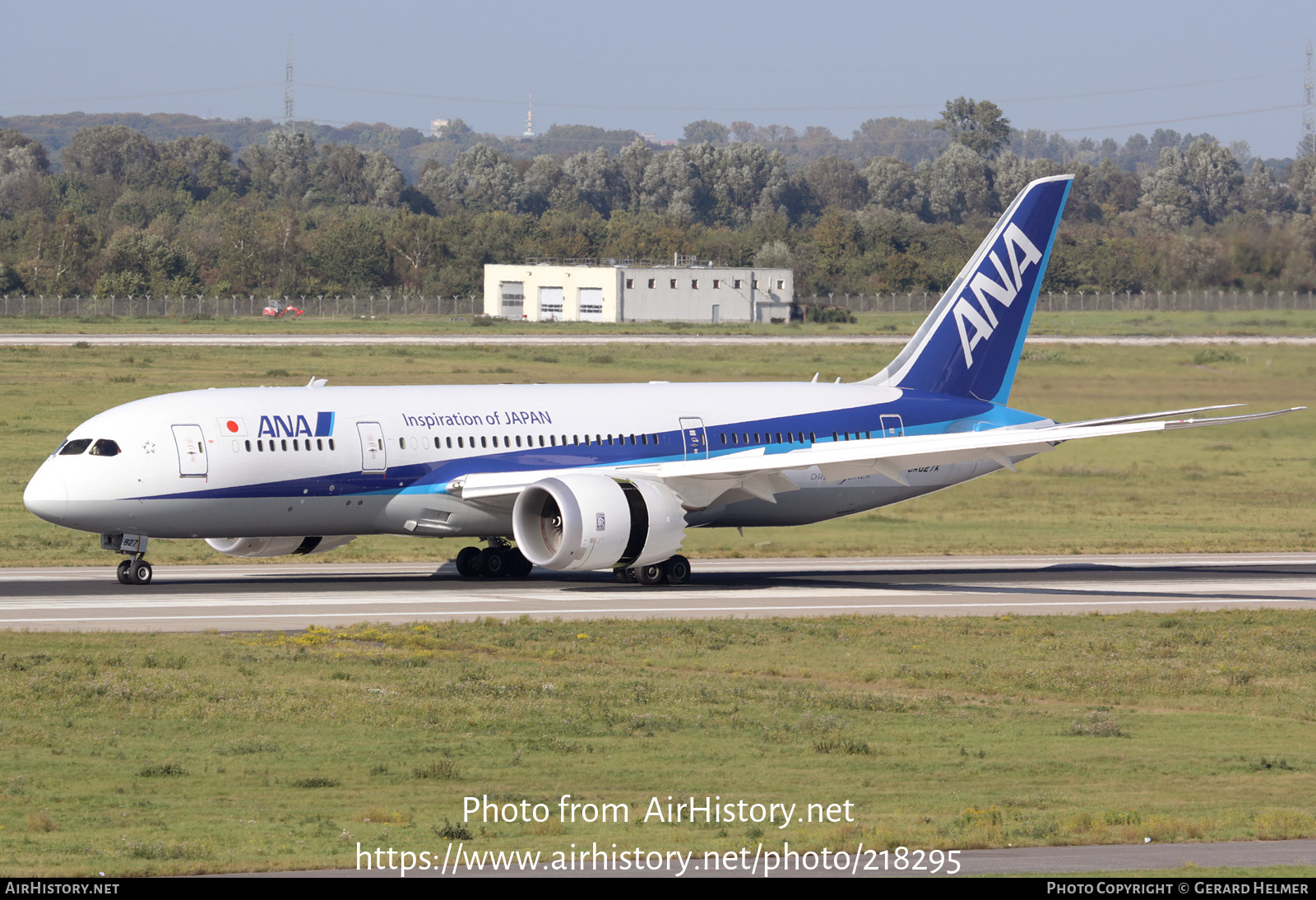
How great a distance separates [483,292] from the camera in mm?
174750

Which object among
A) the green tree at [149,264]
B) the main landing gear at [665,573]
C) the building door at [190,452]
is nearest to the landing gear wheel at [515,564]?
the main landing gear at [665,573]

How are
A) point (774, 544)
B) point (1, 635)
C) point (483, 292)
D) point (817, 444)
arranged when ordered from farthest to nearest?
Result: point (483, 292) < point (774, 544) < point (817, 444) < point (1, 635)

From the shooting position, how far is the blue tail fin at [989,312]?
1868 inches

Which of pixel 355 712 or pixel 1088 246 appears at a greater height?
pixel 1088 246

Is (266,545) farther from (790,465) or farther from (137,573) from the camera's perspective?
(790,465)

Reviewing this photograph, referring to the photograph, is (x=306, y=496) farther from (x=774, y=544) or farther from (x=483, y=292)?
(x=483, y=292)

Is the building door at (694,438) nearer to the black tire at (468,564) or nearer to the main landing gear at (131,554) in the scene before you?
the black tire at (468,564)

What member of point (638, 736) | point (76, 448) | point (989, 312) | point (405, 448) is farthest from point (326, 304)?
point (638, 736)

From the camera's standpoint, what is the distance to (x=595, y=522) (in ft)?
123

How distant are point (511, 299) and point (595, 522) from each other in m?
134

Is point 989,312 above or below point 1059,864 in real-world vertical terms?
above
